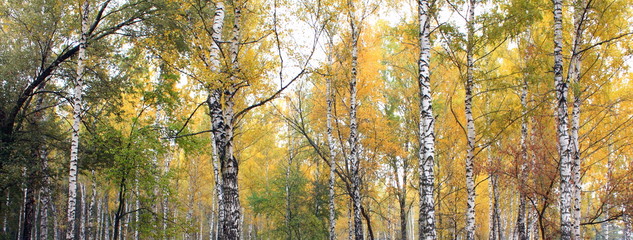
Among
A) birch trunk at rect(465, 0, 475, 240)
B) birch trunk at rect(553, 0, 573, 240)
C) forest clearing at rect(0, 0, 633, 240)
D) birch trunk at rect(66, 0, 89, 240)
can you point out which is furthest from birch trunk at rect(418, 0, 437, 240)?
birch trunk at rect(66, 0, 89, 240)

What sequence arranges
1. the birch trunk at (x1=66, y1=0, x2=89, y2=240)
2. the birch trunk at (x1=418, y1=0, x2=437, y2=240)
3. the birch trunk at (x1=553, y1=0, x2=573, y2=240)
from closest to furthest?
1. the birch trunk at (x1=418, y1=0, x2=437, y2=240)
2. the birch trunk at (x1=553, y1=0, x2=573, y2=240)
3. the birch trunk at (x1=66, y1=0, x2=89, y2=240)

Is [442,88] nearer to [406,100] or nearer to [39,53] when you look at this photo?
[406,100]

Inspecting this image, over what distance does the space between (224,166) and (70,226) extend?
171 inches

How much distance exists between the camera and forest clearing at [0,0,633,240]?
758 centimetres

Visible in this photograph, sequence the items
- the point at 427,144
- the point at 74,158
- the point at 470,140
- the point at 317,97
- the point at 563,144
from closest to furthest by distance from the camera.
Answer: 1. the point at 427,144
2. the point at 563,144
3. the point at 74,158
4. the point at 470,140
5. the point at 317,97

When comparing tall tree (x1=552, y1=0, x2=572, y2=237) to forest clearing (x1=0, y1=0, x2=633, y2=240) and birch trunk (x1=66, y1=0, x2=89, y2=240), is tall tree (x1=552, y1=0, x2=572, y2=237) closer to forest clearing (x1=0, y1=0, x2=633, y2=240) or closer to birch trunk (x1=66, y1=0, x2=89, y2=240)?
forest clearing (x1=0, y1=0, x2=633, y2=240)

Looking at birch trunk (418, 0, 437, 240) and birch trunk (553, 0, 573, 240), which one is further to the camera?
birch trunk (553, 0, 573, 240)

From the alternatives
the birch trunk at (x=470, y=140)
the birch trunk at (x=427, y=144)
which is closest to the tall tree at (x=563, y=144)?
the birch trunk at (x=470, y=140)

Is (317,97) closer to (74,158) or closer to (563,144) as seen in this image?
(74,158)

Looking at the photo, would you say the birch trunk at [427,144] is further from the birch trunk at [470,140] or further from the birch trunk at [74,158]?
the birch trunk at [74,158]

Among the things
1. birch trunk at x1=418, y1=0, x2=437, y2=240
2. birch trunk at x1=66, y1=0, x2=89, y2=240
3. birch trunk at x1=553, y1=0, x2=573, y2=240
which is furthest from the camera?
birch trunk at x1=66, y1=0, x2=89, y2=240

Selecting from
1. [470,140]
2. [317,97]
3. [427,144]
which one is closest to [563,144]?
[470,140]

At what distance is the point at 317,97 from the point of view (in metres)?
15.2

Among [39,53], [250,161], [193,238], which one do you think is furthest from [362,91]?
[193,238]
